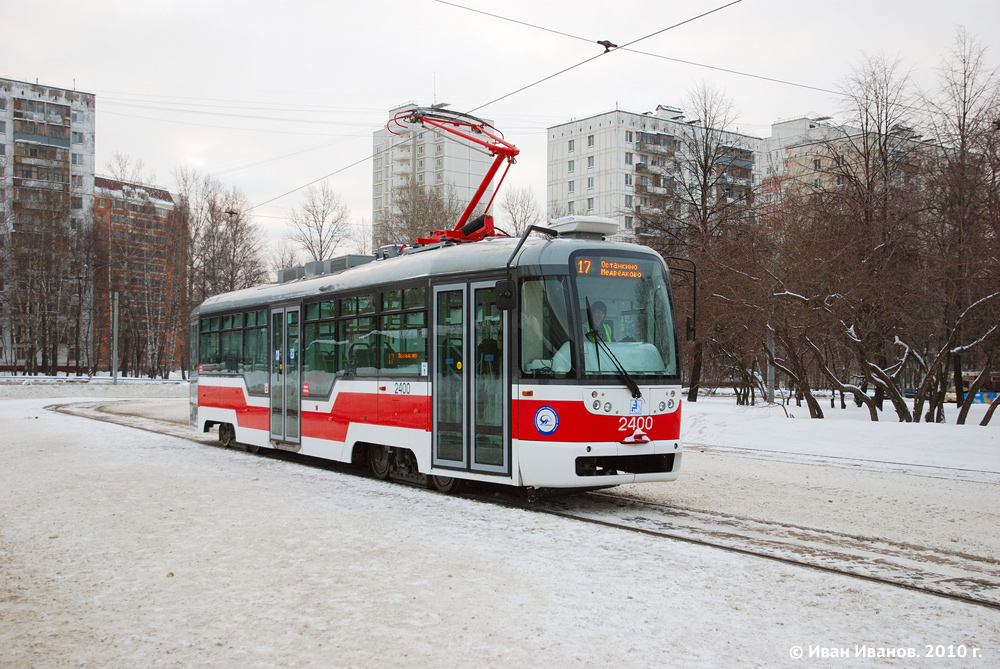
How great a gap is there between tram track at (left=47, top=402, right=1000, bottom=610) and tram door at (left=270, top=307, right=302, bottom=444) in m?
4.49

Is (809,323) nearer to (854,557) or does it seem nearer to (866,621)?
(854,557)

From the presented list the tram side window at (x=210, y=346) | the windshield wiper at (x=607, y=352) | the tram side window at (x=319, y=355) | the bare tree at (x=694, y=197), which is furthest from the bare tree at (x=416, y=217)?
the windshield wiper at (x=607, y=352)

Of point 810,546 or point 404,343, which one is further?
point 404,343

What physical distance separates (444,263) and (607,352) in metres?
2.59

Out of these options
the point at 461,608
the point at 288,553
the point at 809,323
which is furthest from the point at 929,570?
the point at 809,323

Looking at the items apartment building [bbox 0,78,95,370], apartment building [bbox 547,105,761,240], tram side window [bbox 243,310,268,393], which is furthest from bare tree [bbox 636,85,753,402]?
apartment building [bbox 0,78,95,370]

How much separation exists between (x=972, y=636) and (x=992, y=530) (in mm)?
4367

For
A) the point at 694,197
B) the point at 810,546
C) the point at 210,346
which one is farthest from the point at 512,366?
the point at 694,197

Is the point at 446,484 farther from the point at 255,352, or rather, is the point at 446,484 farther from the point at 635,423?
the point at 255,352

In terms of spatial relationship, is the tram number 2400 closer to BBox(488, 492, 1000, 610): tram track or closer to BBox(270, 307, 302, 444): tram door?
BBox(488, 492, 1000, 610): tram track

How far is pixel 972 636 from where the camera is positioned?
5227 millimetres

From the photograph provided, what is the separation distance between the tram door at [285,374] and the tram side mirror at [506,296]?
596cm

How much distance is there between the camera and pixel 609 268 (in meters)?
10.1

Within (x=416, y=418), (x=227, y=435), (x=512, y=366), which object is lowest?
(x=227, y=435)
